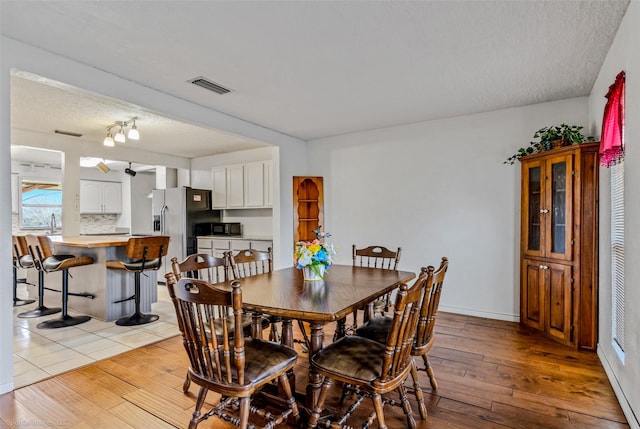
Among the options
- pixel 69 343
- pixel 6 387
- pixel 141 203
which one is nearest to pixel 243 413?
pixel 6 387

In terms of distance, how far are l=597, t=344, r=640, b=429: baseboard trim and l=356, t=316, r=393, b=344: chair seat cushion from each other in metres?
1.40

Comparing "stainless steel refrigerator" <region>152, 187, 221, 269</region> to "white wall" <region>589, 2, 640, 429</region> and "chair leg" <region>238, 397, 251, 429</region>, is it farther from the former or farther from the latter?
"white wall" <region>589, 2, 640, 429</region>

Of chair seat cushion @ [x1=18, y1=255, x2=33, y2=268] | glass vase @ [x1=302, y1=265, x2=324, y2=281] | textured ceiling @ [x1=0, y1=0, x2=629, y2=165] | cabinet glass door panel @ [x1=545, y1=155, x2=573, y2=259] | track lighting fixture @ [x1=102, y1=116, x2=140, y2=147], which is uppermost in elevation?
textured ceiling @ [x1=0, y1=0, x2=629, y2=165]

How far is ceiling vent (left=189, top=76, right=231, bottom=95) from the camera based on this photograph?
3094mm

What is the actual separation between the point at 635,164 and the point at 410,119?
266 centimetres

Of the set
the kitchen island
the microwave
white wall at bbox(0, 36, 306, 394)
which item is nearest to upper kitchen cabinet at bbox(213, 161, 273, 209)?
the microwave

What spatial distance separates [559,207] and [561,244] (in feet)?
1.18

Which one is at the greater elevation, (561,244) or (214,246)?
(561,244)

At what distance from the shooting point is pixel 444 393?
2.38m

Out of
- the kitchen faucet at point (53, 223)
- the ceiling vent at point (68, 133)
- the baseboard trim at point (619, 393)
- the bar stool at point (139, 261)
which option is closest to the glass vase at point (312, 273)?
the baseboard trim at point (619, 393)

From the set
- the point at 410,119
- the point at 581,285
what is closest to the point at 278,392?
the point at 581,285

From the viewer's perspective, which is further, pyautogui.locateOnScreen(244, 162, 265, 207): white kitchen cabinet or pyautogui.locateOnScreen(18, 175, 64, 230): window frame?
pyautogui.locateOnScreen(18, 175, 64, 230): window frame

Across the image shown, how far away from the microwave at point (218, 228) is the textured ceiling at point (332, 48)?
2708mm

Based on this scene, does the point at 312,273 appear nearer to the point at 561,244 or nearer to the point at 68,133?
the point at 561,244
